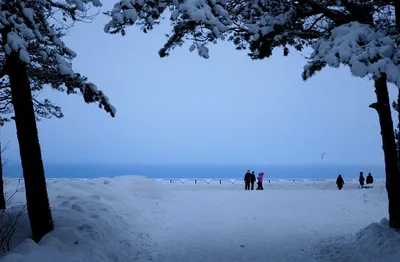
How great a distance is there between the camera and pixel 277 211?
1399 centimetres

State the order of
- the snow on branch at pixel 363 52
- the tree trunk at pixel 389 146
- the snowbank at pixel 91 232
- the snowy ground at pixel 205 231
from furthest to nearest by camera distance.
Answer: the tree trunk at pixel 389 146 < the snowy ground at pixel 205 231 < the snowbank at pixel 91 232 < the snow on branch at pixel 363 52

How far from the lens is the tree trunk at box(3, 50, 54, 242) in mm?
6531

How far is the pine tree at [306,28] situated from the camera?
5246mm

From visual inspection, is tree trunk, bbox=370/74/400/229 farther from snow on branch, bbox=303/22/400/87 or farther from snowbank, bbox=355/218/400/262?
snow on branch, bbox=303/22/400/87

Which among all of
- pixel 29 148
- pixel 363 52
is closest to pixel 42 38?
pixel 29 148

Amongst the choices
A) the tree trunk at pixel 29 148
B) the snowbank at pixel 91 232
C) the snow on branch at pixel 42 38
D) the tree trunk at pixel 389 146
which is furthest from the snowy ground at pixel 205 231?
the snow on branch at pixel 42 38

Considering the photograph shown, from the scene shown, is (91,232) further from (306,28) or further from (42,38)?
(306,28)

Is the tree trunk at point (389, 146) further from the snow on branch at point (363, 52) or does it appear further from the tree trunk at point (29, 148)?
the tree trunk at point (29, 148)

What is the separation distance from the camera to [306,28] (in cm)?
866

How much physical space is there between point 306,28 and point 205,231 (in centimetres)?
670

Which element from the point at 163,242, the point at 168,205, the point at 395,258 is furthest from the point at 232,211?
the point at 395,258

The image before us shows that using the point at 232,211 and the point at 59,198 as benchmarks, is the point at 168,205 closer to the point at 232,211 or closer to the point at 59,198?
the point at 232,211

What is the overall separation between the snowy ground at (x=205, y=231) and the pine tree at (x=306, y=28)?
2009 millimetres

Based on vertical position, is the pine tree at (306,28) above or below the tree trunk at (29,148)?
above
